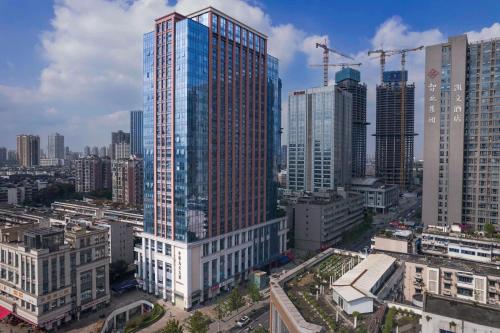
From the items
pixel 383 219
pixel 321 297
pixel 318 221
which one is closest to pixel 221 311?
pixel 321 297

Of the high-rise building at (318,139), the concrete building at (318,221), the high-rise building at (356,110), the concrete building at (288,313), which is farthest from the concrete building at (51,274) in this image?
the high-rise building at (356,110)

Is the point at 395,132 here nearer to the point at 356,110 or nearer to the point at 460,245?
the point at 356,110

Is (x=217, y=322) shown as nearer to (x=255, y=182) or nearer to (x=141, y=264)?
(x=141, y=264)

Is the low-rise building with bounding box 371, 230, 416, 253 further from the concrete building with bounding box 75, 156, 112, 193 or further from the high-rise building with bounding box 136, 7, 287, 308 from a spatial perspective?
the concrete building with bounding box 75, 156, 112, 193

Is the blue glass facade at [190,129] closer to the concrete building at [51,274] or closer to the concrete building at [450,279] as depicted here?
the concrete building at [51,274]

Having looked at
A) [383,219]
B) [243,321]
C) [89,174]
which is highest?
[89,174]

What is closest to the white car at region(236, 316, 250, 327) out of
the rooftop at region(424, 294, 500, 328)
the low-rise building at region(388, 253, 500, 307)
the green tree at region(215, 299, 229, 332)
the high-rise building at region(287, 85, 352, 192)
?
the green tree at region(215, 299, 229, 332)

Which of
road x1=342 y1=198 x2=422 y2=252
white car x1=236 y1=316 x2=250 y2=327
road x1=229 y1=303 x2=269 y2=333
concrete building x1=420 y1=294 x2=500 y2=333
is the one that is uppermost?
concrete building x1=420 y1=294 x2=500 y2=333
